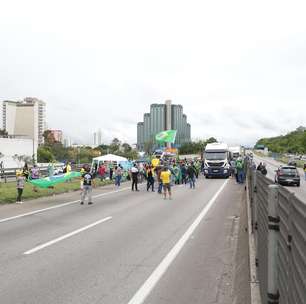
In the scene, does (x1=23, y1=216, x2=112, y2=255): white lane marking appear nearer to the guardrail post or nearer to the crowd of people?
the crowd of people

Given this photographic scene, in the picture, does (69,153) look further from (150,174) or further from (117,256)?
(117,256)

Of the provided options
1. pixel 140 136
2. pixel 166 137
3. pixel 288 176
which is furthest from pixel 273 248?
pixel 140 136

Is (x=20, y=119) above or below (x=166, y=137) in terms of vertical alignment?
above

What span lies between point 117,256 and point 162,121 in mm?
127682

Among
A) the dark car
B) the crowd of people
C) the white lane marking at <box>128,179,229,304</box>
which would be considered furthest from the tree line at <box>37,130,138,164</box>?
the white lane marking at <box>128,179,229,304</box>

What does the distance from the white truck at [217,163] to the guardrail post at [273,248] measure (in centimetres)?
3642

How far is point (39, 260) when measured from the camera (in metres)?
8.33

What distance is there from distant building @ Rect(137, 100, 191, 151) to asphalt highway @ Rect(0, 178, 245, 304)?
116 metres

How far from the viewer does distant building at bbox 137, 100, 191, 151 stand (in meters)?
134

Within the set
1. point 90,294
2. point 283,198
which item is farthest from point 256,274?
point 283,198

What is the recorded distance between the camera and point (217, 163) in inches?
1606

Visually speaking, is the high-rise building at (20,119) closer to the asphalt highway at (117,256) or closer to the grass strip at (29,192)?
the grass strip at (29,192)

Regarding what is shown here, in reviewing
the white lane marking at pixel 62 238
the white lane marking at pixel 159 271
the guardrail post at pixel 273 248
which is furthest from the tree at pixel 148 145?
the guardrail post at pixel 273 248

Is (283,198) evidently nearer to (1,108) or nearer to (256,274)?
(256,274)
